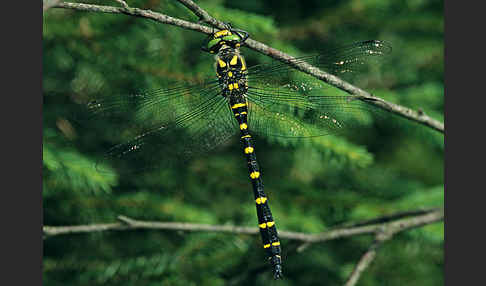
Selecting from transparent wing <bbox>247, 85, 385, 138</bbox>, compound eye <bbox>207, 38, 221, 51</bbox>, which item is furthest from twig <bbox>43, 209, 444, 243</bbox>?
compound eye <bbox>207, 38, 221, 51</bbox>

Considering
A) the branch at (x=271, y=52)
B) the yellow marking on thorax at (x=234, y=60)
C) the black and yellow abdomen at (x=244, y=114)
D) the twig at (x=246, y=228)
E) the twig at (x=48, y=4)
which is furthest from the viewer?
the yellow marking on thorax at (x=234, y=60)

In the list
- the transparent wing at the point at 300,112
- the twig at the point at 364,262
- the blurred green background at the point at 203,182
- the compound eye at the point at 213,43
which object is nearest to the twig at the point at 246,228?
the twig at the point at 364,262

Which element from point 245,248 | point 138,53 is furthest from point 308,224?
point 138,53

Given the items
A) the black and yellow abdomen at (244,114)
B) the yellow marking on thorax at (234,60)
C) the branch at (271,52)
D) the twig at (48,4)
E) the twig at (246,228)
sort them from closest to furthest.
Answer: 1. the twig at (48,4)
2. the branch at (271,52)
3. the twig at (246,228)
4. the black and yellow abdomen at (244,114)
5. the yellow marking on thorax at (234,60)

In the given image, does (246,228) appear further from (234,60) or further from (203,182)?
(234,60)

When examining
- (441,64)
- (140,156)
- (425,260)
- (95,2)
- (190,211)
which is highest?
(95,2)

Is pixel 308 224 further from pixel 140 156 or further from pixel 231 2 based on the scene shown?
pixel 231 2

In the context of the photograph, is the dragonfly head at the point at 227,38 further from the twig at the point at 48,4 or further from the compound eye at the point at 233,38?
the twig at the point at 48,4
